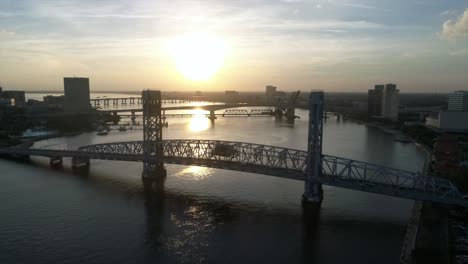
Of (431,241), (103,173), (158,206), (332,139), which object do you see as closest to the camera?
(431,241)

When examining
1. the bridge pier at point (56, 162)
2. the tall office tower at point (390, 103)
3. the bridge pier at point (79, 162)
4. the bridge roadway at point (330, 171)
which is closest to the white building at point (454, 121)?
the tall office tower at point (390, 103)

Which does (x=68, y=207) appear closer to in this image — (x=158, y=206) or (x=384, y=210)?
(x=158, y=206)

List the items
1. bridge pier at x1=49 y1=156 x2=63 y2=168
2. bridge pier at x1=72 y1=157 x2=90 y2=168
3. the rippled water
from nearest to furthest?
the rippled water < bridge pier at x1=72 y1=157 x2=90 y2=168 < bridge pier at x1=49 y1=156 x2=63 y2=168

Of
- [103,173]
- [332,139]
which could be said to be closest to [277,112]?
[332,139]

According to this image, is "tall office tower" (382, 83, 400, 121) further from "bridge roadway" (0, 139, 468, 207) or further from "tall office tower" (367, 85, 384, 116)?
"bridge roadway" (0, 139, 468, 207)

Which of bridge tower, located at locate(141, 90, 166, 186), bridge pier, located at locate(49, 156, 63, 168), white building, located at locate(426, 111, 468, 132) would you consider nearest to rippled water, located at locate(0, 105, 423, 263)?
bridge tower, located at locate(141, 90, 166, 186)

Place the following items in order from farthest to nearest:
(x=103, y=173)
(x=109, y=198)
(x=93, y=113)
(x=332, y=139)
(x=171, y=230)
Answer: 1. (x=93, y=113)
2. (x=332, y=139)
3. (x=103, y=173)
4. (x=109, y=198)
5. (x=171, y=230)
